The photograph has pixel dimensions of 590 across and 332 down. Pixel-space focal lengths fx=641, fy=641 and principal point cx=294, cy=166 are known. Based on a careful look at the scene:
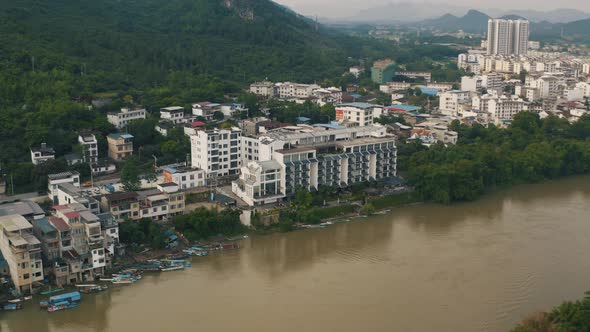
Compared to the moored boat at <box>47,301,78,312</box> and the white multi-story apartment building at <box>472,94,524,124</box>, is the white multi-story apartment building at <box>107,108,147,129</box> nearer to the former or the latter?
the moored boat at <box>47,301,78,312</box>

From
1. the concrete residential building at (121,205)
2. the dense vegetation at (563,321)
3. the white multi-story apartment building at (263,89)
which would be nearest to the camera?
the dense vegetation at (563,321)

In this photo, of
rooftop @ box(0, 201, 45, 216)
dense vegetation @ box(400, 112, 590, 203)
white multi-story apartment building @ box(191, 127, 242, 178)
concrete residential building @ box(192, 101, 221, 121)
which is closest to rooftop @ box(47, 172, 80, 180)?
rooftop @ box(0, 201, 45, 216)

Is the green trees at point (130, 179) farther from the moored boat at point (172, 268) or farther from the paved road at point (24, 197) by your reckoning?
the moored boat at point (172, 268)

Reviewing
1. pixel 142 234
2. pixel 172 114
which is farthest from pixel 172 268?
pixel 172 114

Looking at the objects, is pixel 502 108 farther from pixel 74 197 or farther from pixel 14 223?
pixel 14 223

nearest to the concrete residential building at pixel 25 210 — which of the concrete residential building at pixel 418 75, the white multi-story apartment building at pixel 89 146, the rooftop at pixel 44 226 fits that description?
the rooftop at pixel 44 226

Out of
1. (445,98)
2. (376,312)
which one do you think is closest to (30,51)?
(445,98)
